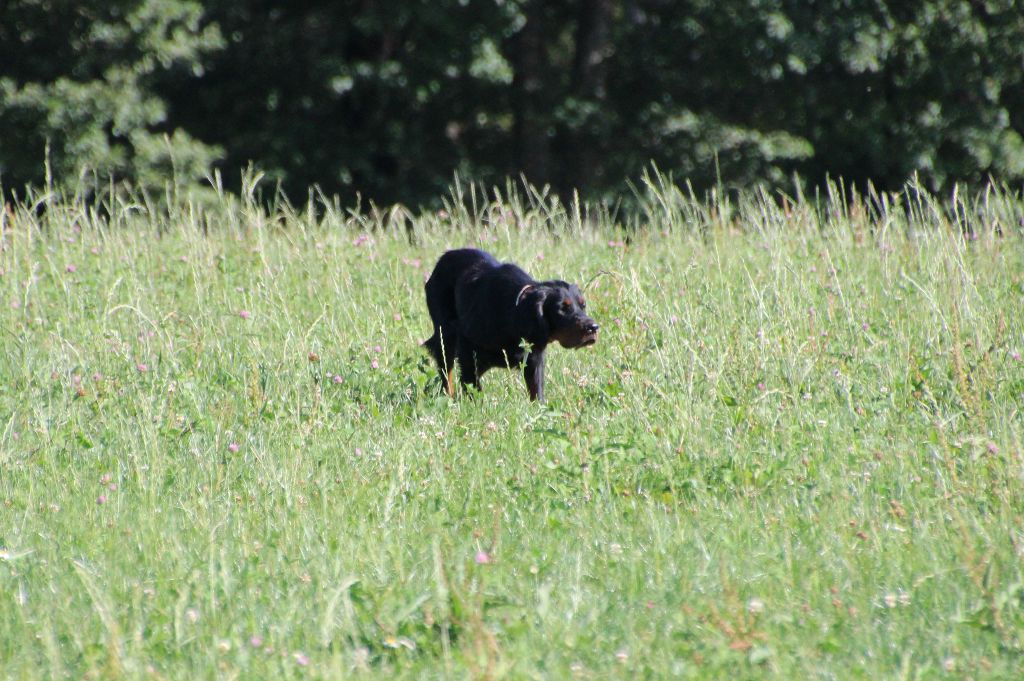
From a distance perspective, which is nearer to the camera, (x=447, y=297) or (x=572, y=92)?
(x=447, y=297)

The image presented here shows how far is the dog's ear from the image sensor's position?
225 inches

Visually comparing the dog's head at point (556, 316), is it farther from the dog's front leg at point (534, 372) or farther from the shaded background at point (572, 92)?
the shaded background at point (572, 92)

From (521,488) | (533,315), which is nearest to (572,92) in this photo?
(533,315)

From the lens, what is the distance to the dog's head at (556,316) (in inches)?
221

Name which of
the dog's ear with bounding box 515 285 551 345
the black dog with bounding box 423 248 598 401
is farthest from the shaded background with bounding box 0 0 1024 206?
the dog's ear with bounding box 515 285 551 345

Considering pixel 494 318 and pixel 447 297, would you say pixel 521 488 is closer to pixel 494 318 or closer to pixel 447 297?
pixel 494 318

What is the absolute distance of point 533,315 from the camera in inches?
226

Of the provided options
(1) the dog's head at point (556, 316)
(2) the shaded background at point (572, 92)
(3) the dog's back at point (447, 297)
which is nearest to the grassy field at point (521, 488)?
(3) the dog's back at point (447, 297)

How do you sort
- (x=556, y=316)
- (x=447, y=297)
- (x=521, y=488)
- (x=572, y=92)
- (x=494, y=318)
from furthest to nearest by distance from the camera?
(x=572, y=92)
(x=447, y=297)
(x=494, y=318)
(x=556, y=316)
(x=521, y=488)

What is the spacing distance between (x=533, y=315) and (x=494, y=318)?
1.09ft

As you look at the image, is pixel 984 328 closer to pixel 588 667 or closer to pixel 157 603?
pixel 588 667

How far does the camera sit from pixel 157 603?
3285 millimetres

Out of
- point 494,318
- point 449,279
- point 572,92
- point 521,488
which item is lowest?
point 521,488

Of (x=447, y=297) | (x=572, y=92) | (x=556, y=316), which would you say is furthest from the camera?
(x=572, y=92)
